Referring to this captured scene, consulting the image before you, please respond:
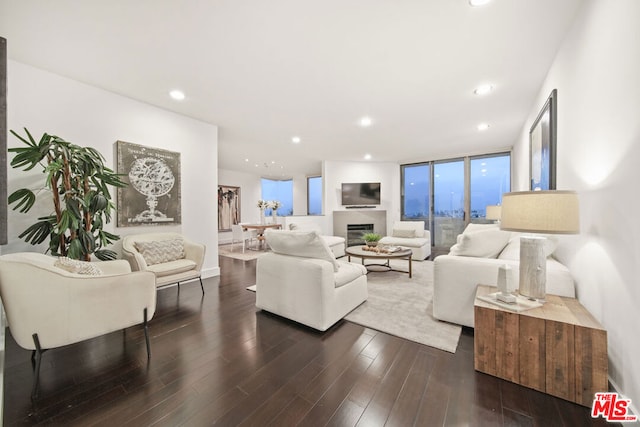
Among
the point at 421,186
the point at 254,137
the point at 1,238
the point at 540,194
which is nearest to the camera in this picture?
the point at 1,238

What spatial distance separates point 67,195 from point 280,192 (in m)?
8.22

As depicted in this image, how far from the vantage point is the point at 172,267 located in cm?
286

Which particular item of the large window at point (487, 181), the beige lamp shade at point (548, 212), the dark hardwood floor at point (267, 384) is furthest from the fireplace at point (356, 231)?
the beige lamp shade at point (548, 212)

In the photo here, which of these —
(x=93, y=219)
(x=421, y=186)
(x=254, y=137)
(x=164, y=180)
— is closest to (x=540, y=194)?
(x=93, y=219)

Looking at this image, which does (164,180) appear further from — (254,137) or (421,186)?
(421,186)

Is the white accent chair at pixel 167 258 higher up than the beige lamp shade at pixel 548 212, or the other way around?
the beige lamp shade at pixel 548 212

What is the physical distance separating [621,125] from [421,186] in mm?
5877

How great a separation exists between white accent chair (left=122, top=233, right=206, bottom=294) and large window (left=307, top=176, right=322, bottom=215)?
6.45 m

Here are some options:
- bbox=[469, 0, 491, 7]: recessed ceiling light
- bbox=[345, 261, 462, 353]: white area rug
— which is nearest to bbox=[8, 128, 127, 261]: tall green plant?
bbox=[345, 261, 462, 353]: white area rug

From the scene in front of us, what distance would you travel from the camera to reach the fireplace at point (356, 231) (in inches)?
289

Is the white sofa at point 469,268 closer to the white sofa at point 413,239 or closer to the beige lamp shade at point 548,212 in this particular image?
the beige lamp shade at point 548,212

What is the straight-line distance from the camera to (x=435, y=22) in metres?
1.83

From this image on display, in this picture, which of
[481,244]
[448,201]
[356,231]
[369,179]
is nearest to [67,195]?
[481,244]

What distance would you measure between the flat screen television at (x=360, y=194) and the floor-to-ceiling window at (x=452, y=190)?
914 millimetres
